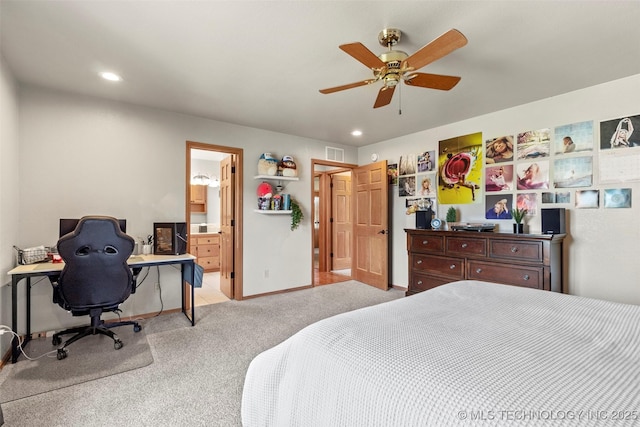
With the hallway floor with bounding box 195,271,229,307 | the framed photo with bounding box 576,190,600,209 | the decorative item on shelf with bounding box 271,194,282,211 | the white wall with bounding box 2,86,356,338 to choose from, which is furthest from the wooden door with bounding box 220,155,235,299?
the framed photo with bounding box 576,190,600,209

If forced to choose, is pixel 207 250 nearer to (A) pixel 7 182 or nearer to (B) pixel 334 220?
(B) pixel 334 220

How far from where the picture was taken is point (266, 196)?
421 centimetres

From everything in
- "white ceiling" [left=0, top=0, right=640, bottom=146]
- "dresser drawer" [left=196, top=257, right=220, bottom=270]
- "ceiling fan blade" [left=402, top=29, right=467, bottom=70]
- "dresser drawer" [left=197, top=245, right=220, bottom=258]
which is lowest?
"dresser drawer" [left=196, top=257, right=220, bottom=270]

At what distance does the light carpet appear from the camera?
2062mm

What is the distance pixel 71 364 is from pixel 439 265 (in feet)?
12.4

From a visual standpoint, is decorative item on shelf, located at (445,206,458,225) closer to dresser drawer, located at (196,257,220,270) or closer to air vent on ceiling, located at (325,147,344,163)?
air vent on ceiling, located at (325,147,344,163)

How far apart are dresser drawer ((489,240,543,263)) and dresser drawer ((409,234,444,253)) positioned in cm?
60

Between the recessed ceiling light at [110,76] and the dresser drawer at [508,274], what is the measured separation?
4043 millimetres

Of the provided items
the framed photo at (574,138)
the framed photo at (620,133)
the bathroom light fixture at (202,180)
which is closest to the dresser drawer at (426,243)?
the framed photo at (574,138)

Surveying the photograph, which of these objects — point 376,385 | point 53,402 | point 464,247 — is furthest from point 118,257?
point 464,247

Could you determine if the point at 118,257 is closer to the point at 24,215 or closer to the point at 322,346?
the point at 24,215

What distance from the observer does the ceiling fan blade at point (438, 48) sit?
1.59 meters

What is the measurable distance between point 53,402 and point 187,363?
805mm

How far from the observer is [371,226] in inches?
193
